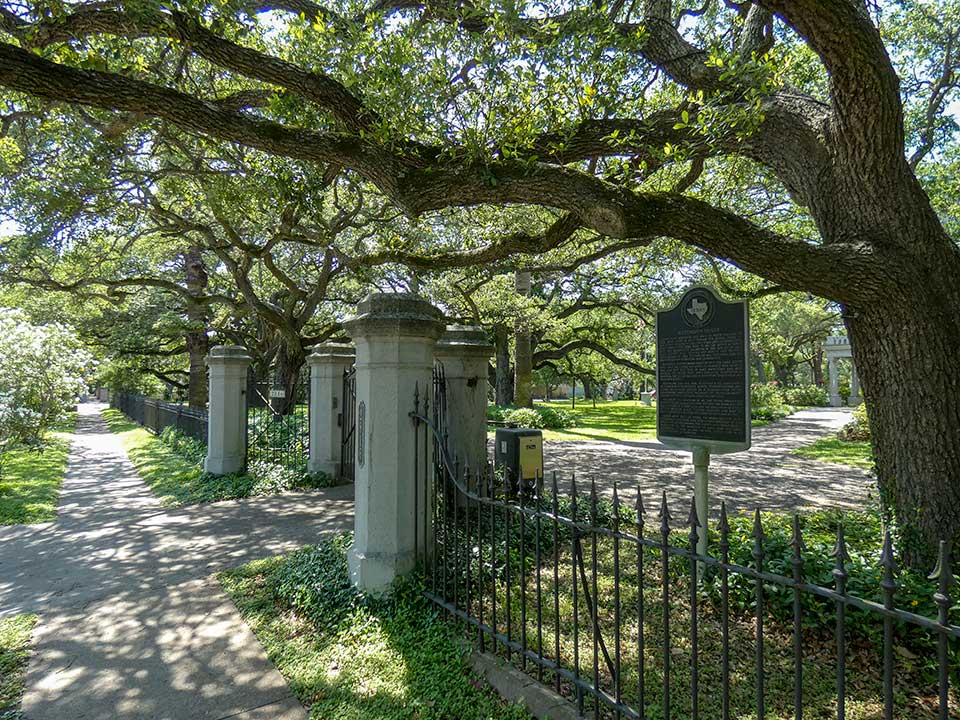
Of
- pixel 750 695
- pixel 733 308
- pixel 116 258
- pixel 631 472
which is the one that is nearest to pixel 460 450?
pixel 733 308

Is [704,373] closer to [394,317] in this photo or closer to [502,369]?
[394,317]

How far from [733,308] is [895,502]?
2189mm

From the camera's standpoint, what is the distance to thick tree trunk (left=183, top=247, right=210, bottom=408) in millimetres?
16578

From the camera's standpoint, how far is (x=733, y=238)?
177 inches

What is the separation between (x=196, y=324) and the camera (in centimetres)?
1714

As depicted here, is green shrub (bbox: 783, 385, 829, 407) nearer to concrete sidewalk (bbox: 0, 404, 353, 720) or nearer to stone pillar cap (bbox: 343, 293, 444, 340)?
concrete sidewalk (bbox: 0, 404, 353, 720)

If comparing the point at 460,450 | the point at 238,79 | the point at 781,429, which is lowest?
the point at 781,429

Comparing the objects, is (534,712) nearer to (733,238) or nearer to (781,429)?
(733,238)

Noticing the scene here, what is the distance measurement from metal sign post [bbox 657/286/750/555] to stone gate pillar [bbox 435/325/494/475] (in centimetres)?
250

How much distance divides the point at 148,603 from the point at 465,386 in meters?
3.87

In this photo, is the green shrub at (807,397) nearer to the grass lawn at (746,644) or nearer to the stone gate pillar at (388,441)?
the grass lawn at (746,644)

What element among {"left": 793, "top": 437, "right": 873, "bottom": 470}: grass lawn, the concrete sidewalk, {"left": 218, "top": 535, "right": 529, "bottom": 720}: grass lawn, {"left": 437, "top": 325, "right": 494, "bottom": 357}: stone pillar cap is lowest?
{"left": 793, "top": 437, "right": 873, "bottom": 470}: grass lawn

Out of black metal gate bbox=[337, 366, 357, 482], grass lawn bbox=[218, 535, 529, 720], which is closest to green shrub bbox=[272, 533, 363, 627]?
grass lawn bbox=[218, 535, 529, 720]

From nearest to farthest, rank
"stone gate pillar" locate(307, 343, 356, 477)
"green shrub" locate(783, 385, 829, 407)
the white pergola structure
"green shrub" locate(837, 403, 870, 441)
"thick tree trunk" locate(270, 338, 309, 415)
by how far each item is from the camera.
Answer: "stone gate pillar" locate(307, 343, 356, 477), "thick tree trunk" locate(270, 338, 309, 415), "green shrub" locate(837, 403, 870, 441), the white pergola structure, "green shrub" locate(783, 385, 829, 407)
